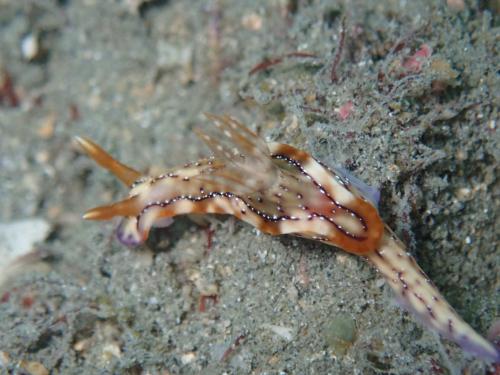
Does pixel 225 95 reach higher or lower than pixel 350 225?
lower

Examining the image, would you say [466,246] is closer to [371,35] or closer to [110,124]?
[371,35]

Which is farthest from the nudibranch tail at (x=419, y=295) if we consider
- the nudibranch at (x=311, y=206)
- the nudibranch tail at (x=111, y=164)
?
the nudibranch tail at (x=111, y=164)

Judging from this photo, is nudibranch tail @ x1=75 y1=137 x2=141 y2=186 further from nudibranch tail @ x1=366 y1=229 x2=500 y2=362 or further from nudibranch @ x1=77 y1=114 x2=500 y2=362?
nudibranch tail @ x1=366 y1=229 x2=500 y2=362

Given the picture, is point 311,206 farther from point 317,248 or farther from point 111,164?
point 111,164

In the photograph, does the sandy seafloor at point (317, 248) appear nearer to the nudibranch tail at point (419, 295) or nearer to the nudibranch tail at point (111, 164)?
the nudibranch tail at point (419, 295)

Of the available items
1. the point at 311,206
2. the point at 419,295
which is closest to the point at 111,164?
the point at 311,206

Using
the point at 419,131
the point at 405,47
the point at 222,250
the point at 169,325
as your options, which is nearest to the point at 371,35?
the point at 405,47

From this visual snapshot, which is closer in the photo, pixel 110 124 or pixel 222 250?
pixel 222 250
